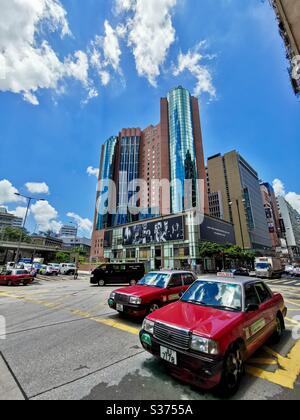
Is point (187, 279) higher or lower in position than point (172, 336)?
higher

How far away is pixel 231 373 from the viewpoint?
2.97 meters

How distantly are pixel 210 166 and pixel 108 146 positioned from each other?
5613cm

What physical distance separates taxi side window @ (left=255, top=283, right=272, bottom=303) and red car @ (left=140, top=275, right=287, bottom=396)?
35 millimetres

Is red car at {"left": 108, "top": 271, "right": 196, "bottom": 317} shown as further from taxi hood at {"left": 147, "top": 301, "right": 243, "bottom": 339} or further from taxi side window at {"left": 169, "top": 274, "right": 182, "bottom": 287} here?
taxi hood at {"left": 147, "top": 301, "right": 243, "bottom": 339}

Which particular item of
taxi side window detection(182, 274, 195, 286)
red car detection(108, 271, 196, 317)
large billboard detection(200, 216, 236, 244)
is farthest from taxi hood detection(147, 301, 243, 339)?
large billboard detection(200, 216, 236, 244)

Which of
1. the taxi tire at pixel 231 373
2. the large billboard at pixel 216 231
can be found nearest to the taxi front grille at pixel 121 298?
the taxi tire at pixel 231 373

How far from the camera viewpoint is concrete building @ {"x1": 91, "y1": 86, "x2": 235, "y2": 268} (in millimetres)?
49781

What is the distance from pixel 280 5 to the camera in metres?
14.2

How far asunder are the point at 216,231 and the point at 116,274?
40308 millimetres

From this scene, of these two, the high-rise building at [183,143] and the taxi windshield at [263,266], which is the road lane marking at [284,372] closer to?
the taxi windshield at [263,266]

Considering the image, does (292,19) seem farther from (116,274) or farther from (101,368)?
(116,274)

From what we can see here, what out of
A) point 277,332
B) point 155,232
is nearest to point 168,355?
point 277,332
